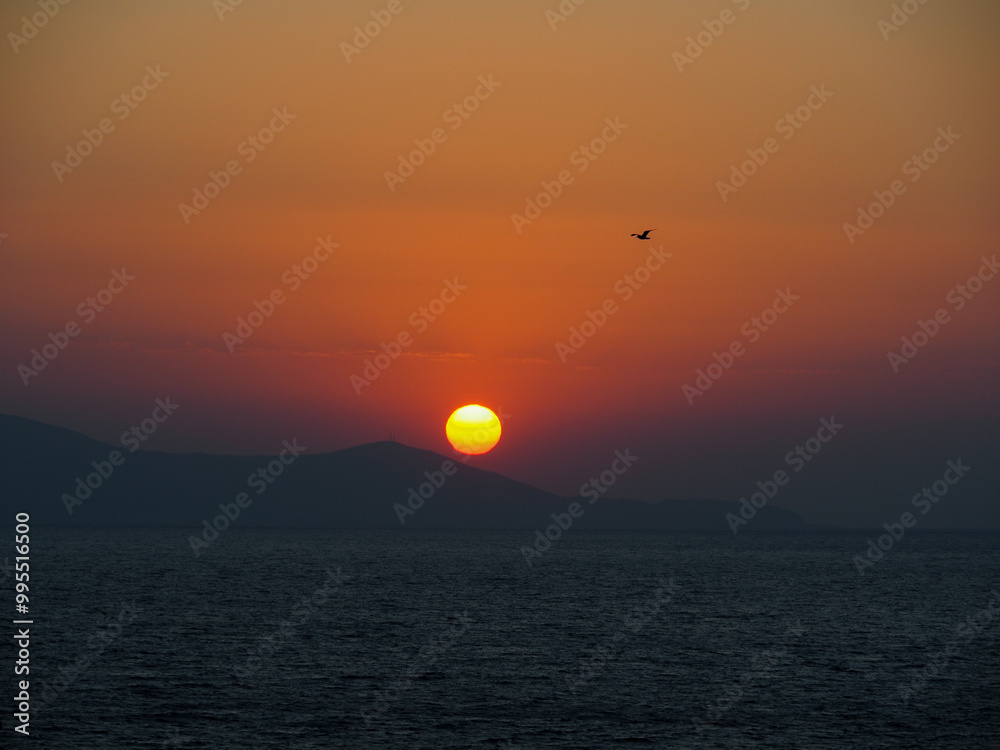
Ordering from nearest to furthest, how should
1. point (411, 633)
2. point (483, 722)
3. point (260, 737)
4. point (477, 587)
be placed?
point (260, 737) → point (483, 722) → point (411, 633) → point (477, 587)

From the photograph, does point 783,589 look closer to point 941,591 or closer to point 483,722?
point 941,591

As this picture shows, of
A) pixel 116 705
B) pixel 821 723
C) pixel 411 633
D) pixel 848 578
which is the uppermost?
pixel 848 578

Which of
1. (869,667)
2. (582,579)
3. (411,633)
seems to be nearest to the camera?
(869,667)

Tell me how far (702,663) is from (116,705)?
45700 mm

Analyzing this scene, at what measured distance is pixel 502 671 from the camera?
8125cm

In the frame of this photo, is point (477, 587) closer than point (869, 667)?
No

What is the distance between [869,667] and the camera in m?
86.6

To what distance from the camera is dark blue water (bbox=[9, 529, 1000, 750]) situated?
63500mm

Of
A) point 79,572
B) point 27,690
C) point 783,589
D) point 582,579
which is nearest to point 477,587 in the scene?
point 582,579

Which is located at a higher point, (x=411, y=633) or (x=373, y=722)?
(x=411, y=633)

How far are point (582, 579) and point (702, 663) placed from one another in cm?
9364

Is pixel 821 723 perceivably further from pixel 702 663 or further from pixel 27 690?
pixel 27 690

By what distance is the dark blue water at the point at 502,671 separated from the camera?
63500 millimetres

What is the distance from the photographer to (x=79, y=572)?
593 feet
